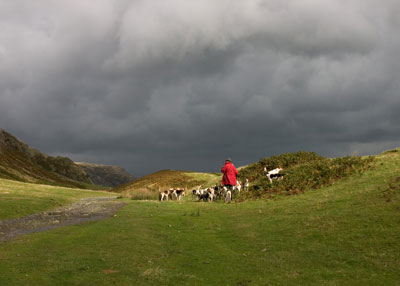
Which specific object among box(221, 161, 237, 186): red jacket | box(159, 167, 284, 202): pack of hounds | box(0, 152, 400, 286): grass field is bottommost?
box(0, 152, 400, 286): grass field

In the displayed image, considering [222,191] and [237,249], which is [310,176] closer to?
[222,191]

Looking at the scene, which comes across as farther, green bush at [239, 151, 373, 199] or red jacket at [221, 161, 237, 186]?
red jacket at [221, 161, 237, 186]

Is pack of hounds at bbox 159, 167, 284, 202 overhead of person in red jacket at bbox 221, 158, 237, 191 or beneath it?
beneath

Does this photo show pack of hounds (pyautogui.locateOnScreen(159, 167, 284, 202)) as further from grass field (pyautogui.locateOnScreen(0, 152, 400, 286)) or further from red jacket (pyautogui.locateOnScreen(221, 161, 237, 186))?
grass field (pyautogui.locateOnScreen(0, 152, 400, 286))

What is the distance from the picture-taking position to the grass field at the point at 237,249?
10023 mm

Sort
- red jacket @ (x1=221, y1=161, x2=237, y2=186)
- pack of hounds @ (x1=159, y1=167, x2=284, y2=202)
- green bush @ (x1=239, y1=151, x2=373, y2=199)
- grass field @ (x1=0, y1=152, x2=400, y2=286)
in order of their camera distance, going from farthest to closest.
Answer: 1. pack of hounds @ (x1=159, y1=167, x2=284, y2=202)
2. red jacket @ (x1=221, y1=161, x2=237, y2=186)
3. green bush @ (x1=239, y1=151, x2=373, y2=199)
4. grass field @ (x1=0, y1=152, x2=400, y2=286)

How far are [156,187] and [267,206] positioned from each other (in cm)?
4783

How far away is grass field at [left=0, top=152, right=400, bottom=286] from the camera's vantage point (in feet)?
32.9

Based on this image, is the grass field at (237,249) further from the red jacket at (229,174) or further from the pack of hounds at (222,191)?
the pack of hounds at (222,191)

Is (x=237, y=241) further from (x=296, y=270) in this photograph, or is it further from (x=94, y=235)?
(x=94, y=235)

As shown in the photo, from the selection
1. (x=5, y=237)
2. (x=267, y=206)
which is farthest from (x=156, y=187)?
(x=5, y=237)

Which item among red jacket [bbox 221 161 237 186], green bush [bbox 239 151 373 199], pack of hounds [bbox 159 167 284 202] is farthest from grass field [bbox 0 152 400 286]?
pack of hounds [bbox 159 167 284 202]

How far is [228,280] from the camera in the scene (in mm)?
10180

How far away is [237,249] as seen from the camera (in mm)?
14125
